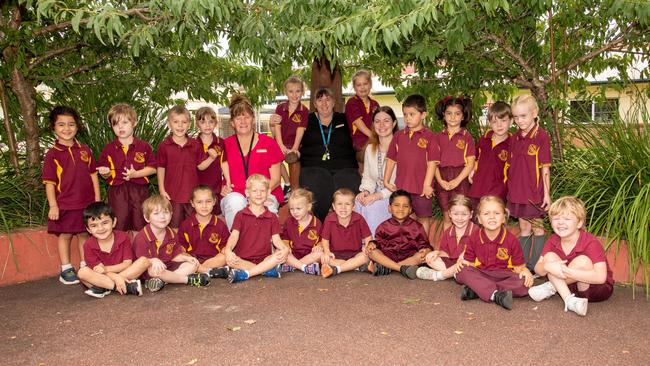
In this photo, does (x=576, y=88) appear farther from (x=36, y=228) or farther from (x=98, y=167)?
(x=36, y=228)

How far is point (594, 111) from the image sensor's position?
7.57 meters

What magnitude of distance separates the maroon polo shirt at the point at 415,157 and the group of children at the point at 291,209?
0.04 ft

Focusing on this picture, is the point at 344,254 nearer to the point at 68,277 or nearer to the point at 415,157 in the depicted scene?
the point at 415,157

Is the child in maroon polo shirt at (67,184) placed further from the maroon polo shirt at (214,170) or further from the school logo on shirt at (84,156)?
the maroon polo shirt at (214,170)

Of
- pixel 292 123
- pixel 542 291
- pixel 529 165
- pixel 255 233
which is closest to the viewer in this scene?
pixel 542 291

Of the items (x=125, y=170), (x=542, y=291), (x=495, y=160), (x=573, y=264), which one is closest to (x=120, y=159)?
(x=125, y=170)

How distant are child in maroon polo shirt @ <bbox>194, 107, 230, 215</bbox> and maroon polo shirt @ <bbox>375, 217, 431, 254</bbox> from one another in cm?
180

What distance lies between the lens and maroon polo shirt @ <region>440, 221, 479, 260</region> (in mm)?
6027

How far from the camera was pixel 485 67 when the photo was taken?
24.5 ft

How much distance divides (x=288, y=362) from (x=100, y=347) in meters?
1.36

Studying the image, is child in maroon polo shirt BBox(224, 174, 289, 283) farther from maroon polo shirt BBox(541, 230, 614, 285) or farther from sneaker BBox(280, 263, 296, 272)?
maroon polo shirt BBox(541, 230, 614, 285)

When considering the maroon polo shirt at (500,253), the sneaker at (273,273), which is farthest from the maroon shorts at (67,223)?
the maroon polo shirt at (500,253)

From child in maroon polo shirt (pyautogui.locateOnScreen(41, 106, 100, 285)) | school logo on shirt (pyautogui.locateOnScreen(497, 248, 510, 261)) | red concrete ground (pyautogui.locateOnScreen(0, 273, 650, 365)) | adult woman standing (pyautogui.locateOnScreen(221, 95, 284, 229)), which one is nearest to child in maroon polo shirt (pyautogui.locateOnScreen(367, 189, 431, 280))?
red concrete ground (pyautogui.locateOnScreen(0, 273, 650, 365))

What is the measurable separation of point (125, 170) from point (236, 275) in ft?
5.31
